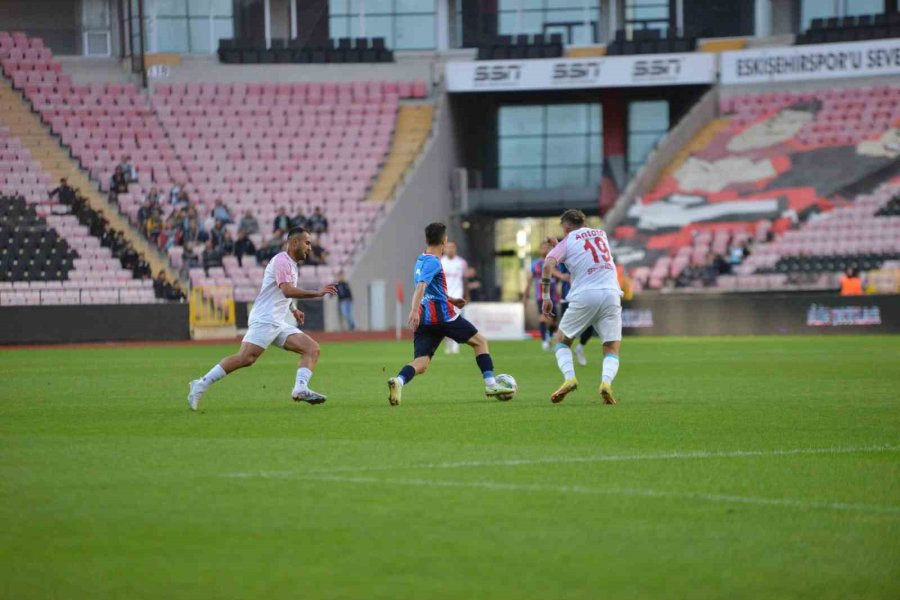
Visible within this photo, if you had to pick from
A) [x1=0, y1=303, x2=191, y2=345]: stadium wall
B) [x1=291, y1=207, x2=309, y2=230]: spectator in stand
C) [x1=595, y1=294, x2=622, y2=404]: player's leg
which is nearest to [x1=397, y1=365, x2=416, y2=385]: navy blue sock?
[x1=595, y1=294, x2=622, y2=404]: player's leg

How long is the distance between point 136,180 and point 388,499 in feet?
126

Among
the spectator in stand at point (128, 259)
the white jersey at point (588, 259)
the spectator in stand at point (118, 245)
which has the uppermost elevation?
the white jersey at point (588, 259)

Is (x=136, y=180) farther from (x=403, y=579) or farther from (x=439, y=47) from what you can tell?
(x=403, y=579)

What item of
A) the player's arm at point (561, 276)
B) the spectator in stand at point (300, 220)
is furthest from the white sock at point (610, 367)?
the spectator in stand at point (300, 220)

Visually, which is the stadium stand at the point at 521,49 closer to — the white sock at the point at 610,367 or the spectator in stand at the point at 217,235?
the spectator in stand at the point at 217,235

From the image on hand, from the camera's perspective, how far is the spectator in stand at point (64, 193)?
4284 centimetres

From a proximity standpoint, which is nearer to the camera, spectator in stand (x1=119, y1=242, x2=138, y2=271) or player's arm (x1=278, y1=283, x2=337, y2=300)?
player's arm (x1=278, y1=283, x2=337, y2=300)

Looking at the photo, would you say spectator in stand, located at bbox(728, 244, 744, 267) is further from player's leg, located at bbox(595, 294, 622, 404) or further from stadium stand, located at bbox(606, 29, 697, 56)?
player's leg, located at bbox(595, 294, 622, 404)

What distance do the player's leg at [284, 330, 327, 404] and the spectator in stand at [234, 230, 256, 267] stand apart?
2678 centimetres

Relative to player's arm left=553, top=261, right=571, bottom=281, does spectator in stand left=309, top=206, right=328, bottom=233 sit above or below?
below

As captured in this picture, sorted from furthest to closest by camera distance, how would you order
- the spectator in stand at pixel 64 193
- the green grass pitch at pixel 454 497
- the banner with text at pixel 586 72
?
the banner with text at pixel 586 72 < the spectator in stand at pixel 64 193 < the green grass pitch at pixel 454 497

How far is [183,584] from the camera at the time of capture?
6.08 m

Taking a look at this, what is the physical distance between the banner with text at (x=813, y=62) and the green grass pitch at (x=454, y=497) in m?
35.0

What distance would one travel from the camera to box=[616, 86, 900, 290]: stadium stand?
1624 inches
